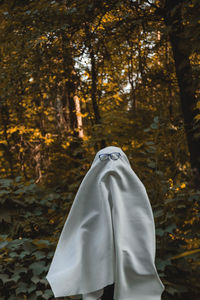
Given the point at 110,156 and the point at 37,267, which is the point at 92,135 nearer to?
the point at 37,267

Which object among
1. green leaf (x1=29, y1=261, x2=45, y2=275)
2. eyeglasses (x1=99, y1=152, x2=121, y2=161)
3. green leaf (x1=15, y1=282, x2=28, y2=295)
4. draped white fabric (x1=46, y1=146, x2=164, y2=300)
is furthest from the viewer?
green leaf (x1=29, y1=261, x2=45, y2=275)

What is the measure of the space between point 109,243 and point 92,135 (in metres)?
3.41

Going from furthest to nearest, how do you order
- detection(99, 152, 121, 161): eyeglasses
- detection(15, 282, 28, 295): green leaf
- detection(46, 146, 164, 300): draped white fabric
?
detection(15, 282, 28, 295): green leaf
detection(99, 152, 121, 161): eyeglasses
detection(46, 146, 164, 300): draped white fabric

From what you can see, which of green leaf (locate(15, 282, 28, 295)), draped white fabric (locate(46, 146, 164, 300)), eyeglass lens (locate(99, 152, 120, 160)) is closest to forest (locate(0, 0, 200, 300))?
green leaf (locate(15, 282, 28, 295))

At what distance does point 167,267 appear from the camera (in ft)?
11.3

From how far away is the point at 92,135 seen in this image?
215 inches

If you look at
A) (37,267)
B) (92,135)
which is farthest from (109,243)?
(92,135)

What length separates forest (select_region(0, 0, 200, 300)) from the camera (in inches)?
132

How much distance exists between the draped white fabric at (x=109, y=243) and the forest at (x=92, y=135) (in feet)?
1.05

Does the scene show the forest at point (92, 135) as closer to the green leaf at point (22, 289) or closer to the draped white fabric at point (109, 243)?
the green leaf at point (22, 289)

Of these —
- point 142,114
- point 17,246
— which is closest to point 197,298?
point 17,246

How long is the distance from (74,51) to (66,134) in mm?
3277

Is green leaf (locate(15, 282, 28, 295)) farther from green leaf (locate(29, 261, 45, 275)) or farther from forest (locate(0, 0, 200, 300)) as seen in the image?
green leaf (locate(29, 261, 45, 275))

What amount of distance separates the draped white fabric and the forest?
1.05ft
